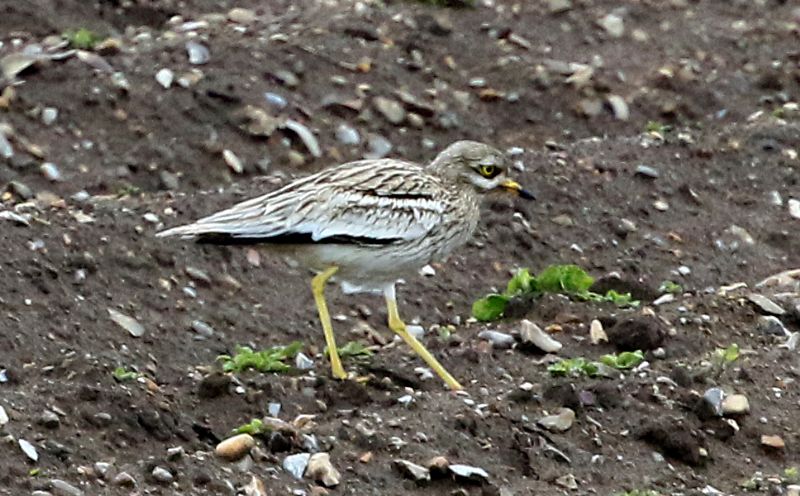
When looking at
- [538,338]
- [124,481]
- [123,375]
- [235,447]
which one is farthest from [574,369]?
[124,481]

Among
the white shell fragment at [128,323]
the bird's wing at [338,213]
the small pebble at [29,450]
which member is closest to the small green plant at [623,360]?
the bird's wing at [338,213]

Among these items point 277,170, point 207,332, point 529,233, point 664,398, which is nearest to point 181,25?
point 277,170

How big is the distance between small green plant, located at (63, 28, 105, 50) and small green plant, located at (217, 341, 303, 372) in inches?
176

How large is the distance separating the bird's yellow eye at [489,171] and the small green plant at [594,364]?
3.46 feet

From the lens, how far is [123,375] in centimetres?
782

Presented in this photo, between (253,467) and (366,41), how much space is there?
6986mm

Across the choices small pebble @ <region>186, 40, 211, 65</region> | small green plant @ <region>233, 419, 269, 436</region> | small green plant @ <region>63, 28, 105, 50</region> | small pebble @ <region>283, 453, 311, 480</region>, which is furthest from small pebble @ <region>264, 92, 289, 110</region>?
small pebble @ <region>283, 453, 311, 480</region>

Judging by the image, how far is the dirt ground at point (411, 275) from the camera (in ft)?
24.1

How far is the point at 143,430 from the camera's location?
728 centimetres

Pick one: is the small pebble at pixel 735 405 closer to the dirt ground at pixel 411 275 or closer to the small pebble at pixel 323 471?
the dirt ground at pixel 411 275

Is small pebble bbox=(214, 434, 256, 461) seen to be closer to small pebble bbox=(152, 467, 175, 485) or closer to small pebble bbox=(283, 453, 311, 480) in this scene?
small pebble bbox=(283, 453, 311, 480)

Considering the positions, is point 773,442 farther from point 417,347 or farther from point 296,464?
point 296,464

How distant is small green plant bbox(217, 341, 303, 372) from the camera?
8.30m

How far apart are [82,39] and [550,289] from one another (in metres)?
4.68
